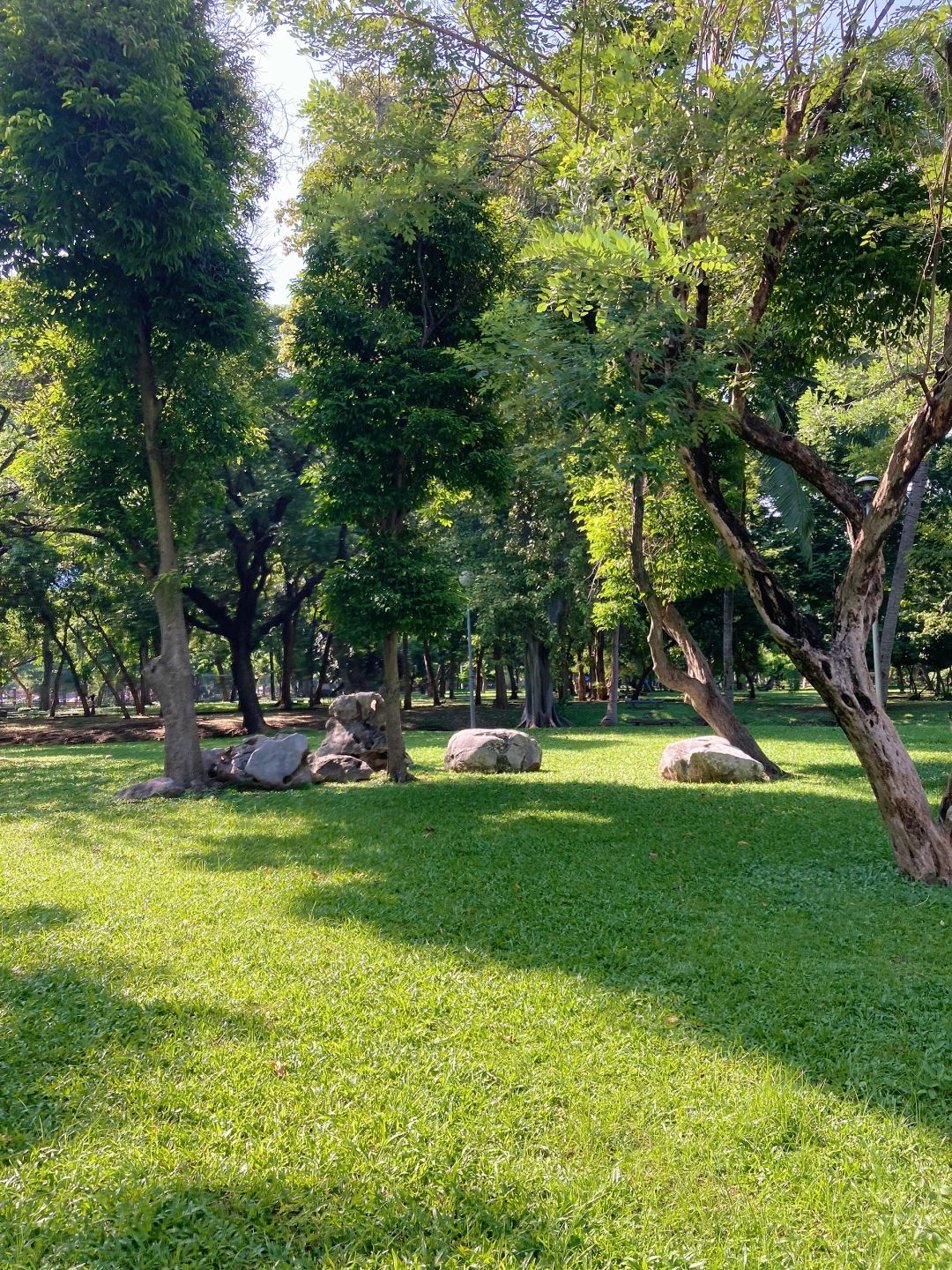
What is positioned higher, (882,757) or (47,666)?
(47,666)

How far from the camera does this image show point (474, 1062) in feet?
10.4

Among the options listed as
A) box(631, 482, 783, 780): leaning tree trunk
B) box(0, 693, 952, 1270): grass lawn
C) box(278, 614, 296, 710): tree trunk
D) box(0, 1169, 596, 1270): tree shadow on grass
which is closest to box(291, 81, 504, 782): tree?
box(631, 482, 783, 780): leaning tree trunk

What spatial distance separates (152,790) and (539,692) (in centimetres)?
1457

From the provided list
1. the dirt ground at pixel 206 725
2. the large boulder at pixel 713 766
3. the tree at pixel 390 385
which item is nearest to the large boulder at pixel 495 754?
the tree at pixel 390 385

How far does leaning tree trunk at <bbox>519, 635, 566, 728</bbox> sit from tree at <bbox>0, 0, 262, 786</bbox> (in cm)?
1316

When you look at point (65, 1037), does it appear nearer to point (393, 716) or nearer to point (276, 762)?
point (393, 716)

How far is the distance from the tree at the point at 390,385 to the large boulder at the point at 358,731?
5.18ft

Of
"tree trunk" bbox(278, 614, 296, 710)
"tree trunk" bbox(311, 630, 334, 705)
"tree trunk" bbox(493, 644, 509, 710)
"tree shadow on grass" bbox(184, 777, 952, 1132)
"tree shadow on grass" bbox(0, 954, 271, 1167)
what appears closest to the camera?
"tree shadow on grass" bbox(0, 954, 271, 1167)

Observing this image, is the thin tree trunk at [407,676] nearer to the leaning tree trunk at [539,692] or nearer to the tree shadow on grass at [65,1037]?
the leaning tree trunk at [539,692]

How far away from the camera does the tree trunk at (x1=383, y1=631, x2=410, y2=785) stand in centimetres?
1113

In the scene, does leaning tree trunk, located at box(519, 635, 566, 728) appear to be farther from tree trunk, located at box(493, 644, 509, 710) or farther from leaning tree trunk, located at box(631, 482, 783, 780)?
leaning tree trunk, located at box(631, 482, 783, 780)

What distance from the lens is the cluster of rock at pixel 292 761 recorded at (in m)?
11.3

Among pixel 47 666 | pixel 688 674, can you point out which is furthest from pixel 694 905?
pixel 47 666

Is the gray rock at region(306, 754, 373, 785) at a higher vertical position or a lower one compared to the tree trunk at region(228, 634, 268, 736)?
lower
